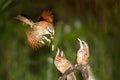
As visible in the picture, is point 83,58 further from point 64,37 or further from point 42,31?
point 42,31

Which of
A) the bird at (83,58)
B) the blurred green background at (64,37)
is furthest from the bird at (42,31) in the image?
the bird at (83,58)

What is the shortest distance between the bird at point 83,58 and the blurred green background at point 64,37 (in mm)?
21

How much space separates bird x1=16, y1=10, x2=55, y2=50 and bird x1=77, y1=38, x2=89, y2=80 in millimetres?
154

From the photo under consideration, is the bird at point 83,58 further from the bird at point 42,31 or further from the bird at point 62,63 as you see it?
the bird at point 42,31

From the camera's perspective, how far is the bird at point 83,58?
2555 mm

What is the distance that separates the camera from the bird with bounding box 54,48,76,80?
8.29ft

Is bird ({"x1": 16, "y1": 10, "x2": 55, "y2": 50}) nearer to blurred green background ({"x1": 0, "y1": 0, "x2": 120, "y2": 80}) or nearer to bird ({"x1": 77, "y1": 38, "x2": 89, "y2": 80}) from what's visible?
blurred green background ({"x1": 0, "y1": 0, "x2": 120, "y2": 80})

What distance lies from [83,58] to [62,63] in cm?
11

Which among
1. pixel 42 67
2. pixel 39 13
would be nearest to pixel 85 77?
pixel 42 67

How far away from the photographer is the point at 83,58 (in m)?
2.56

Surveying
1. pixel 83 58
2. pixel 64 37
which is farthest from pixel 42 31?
pixel 83 58

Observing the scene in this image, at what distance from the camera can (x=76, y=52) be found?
2.55 m

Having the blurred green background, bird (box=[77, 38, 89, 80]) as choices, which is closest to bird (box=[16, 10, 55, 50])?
the blurred green background

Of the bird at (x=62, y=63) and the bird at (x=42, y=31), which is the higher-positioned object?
the bird at (x=42, y=31)
